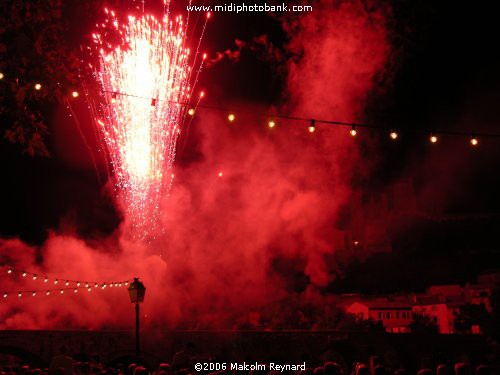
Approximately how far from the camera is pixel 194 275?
82.5 feet

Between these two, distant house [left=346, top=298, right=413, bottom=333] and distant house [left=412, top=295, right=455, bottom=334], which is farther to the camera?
distant house [left=412, top=295, right=455, bottom=334]

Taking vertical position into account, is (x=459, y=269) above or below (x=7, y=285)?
above

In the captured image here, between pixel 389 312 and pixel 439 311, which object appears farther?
pixel 439 311

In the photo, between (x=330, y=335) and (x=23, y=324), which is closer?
(x=330, y=335)

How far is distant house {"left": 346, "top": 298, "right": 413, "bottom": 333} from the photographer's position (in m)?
35.6

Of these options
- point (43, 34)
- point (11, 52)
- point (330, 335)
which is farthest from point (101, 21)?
point (330, 335)

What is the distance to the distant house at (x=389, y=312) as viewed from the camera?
3562 centimetres

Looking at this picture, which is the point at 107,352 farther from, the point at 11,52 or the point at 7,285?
the point at 11,52

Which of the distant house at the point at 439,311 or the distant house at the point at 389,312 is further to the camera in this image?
the distant house at the point at 439,311

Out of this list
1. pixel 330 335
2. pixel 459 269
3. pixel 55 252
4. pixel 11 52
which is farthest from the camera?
pixel 459 269

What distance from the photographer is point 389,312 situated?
120ft

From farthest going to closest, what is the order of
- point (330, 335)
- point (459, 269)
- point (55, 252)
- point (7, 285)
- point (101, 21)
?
1. point (459, 269)
2. point (55, 252)
3. point (7, 285)
4. point (330, 335)
5. point (101, 21)

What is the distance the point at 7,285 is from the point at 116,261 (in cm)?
498

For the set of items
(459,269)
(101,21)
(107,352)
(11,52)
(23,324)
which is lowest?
(107,352)
